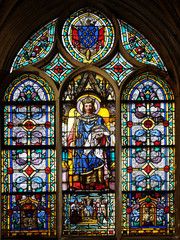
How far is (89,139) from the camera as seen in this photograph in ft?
27.9

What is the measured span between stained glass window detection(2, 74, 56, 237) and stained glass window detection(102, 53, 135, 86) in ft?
3.28

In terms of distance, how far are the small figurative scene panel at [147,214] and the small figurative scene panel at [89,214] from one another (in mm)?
233

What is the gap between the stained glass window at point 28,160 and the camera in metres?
8.32

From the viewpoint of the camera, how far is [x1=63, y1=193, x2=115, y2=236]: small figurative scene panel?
27.3 feet

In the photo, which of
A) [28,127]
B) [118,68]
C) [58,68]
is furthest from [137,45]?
[28,127]

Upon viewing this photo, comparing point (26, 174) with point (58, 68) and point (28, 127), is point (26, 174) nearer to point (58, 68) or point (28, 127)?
point (28, 127)

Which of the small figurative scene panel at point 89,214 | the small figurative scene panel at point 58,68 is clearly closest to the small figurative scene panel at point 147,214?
the small figurative scene panel at point 89,214

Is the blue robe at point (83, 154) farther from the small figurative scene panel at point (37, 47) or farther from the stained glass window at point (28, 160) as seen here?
the small figurative scene panel at point (37, 47)

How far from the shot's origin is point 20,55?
8.59 metres

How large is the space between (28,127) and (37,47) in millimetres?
1300

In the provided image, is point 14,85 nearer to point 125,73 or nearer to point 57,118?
point 57,118

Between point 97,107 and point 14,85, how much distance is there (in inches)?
53.7

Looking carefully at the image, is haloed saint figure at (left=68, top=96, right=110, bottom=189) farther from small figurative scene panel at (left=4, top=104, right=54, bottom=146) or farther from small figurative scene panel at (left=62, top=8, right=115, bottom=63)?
small figurative scene panel at (left=62, top=8, right=115, bottom=63)

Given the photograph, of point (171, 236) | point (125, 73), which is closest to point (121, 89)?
point (125, 73)
